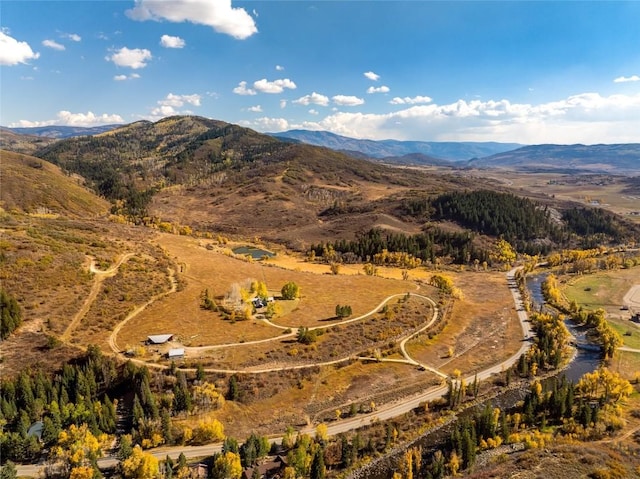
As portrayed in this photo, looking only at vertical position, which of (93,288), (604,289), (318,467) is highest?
(93,288)

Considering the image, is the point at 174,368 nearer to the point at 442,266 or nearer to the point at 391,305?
the point at 391,305

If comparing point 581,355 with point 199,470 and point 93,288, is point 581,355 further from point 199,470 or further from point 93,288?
point 93,288

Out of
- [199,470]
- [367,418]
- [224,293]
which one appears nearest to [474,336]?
[367,418]

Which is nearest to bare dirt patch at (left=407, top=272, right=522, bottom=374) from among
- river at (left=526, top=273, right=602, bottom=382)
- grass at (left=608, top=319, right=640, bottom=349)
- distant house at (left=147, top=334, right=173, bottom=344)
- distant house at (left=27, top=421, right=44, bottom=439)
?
river at (left=526, top=273, right=602, bottom=382)

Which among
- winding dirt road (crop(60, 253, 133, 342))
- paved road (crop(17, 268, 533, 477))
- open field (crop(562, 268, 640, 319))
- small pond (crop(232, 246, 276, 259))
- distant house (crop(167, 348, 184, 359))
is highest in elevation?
winding dirt road (crop(60, 253, 133, 342))

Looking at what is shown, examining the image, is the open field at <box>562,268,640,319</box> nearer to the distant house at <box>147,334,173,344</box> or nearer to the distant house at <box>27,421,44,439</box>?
the distant house at <box>147,334,173,344</box>

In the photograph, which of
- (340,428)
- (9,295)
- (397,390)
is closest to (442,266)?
(397,390)

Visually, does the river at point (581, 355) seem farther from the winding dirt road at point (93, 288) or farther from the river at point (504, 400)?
the winding dirt road at point (93, 288)

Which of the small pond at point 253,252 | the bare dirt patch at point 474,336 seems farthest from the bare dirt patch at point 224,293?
the small pond at point 253,252
